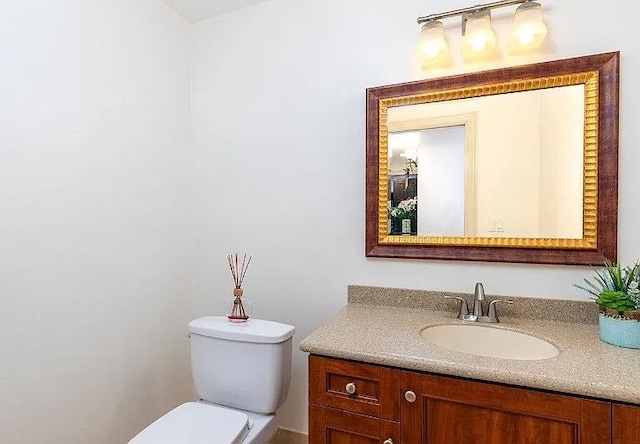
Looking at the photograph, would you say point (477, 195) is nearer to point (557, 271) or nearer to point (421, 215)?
point (421, 215)

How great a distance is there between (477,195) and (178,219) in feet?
5.09

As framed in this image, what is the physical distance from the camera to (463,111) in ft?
5.08

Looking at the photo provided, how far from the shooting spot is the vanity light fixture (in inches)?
54.7

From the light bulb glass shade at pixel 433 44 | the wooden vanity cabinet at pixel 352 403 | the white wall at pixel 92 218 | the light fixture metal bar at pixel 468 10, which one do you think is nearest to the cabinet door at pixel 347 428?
the wooden vanity cabinet at pixel 352 403

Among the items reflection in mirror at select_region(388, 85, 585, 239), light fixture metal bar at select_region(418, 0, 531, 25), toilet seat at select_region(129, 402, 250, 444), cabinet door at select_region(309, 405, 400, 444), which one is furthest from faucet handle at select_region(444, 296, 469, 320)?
light fixture metal bar at select_region(418, 0, 531, 25)

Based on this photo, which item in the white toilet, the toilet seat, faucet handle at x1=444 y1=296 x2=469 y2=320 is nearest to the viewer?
the toilet seat

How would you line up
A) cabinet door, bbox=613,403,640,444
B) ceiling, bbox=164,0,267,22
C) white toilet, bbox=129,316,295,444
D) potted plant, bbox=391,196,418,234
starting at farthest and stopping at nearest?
ceiling, bbox=164,0,267,22
potted plant, bbox=391,196,418,234
white toilet, bbox=129,316,295,444
cabinet door, bbox=613,403,640,444

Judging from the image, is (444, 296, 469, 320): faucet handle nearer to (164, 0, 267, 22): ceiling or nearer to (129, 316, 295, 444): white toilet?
(129, 316, 295, 444): white toilet

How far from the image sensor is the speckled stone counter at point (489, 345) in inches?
36.3

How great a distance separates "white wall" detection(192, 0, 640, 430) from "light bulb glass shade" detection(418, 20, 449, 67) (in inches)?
2.4

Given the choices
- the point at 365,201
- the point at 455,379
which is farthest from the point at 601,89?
the point at 455,379

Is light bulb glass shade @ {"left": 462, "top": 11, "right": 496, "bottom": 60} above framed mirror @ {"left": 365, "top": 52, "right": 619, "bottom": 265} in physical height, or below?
above

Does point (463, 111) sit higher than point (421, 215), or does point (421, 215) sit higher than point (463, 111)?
point (463, 111)

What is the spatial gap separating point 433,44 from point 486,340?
122 centimetres
